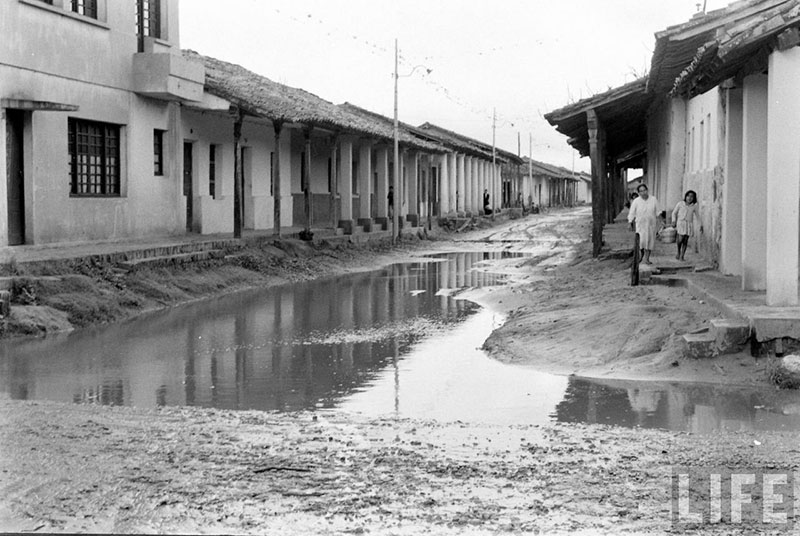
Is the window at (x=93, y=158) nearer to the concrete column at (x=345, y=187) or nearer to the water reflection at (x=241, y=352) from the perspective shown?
the water reflection at (x=241, y=352)

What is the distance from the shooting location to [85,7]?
20.8 m

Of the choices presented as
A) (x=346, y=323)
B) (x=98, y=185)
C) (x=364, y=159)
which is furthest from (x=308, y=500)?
(x=364, y=159)

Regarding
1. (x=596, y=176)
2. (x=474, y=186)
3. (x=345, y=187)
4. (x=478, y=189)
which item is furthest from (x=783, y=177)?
(x=478, y=189)

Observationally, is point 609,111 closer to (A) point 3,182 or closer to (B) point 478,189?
(A) point 3,182

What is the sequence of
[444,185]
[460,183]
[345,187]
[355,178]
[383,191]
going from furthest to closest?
1. [460,183]
2. [444,185]
3. [355,178]
4. [383,191]
5. [345,187]

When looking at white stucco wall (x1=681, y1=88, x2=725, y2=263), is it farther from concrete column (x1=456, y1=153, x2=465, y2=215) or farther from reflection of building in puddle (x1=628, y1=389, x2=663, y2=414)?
concrete column (x1=456, y1=153, x2=465, y2=215)

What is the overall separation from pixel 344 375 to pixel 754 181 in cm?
521

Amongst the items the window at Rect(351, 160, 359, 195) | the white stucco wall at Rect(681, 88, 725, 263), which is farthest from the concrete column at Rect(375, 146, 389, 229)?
the white stucco wall at Rect(681, 88, 725, 263)

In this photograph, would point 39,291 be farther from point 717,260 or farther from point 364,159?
point 364,159

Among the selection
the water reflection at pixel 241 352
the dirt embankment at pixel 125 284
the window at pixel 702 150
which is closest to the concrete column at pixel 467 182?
the dirt embankment at pixel 125 284

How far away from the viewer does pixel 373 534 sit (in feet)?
17.6

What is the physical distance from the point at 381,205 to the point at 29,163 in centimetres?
2139

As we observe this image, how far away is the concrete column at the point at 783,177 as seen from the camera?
10.4 meters

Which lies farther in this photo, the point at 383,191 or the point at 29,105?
the point at 383,191
